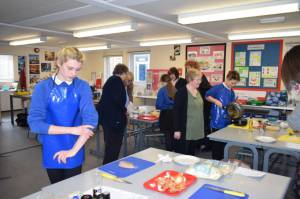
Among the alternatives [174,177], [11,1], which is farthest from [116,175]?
[11,1]

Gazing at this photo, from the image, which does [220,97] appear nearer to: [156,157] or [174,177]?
[156,157]

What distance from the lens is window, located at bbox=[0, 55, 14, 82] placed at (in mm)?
8398

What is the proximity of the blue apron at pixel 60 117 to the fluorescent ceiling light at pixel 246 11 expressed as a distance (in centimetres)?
246

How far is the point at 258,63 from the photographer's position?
576cm

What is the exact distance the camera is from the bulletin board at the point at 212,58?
6262 mm

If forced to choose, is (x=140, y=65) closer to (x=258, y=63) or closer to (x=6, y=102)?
(x=258, y=63)

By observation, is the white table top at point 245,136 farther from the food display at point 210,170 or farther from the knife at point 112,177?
the knife at point 112,177

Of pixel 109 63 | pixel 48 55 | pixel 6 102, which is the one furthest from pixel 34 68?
pixel 109 63

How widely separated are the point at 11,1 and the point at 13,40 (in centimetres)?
441

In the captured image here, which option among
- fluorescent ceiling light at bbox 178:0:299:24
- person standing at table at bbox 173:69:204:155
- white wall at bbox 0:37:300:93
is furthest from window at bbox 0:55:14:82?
person standing at table at bbox 173:69:204:155

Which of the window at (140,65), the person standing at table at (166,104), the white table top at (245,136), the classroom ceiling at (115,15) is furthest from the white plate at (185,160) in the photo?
the window at (140,65)

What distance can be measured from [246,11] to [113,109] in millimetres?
2129

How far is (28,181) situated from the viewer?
3234 mm

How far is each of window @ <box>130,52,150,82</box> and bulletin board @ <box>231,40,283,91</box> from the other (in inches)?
122
